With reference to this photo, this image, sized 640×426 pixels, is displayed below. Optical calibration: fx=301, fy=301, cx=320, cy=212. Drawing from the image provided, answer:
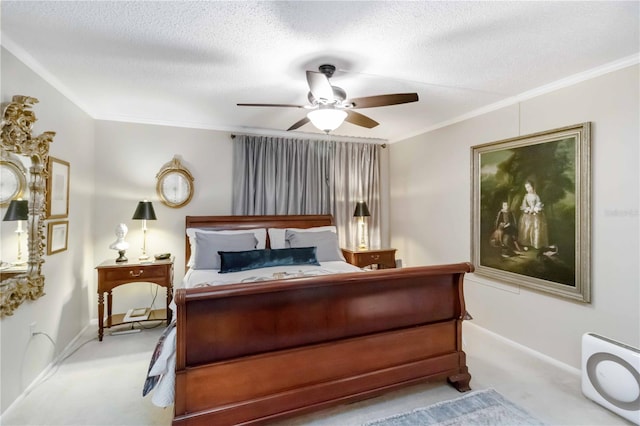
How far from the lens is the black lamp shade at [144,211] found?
338 cm

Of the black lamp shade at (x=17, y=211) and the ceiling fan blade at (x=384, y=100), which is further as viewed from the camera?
the ceiling fan blade at (x=384, y=100)

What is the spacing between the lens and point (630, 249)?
2.22m

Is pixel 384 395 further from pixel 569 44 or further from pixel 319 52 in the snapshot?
pixel 569 44

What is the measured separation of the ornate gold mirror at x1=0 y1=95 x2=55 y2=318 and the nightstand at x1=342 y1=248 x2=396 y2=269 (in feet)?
10.6

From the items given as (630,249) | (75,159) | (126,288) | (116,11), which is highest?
(116,11)

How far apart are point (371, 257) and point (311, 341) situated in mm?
2467

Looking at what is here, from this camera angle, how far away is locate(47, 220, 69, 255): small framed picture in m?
2.54

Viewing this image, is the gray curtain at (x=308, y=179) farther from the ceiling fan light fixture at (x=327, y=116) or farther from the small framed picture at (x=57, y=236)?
the ceiling fan light fixture at (x=327, y=116)

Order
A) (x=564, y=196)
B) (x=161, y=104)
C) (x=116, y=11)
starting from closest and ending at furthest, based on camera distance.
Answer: (x=116, y=11) < (x=564, y=196) < (x=161, y=104)

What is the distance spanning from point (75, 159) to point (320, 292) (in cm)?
290

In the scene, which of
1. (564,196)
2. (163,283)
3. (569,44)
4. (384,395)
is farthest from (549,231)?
(163,283)

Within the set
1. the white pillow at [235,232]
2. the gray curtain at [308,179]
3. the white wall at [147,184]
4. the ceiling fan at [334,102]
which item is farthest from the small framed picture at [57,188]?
the ceiling fan at [334,102]

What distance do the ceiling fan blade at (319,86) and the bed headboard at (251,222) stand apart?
2.16 m

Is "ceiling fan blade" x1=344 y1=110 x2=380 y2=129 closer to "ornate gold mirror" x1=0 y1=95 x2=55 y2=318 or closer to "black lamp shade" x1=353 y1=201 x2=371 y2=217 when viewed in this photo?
"black lamp shade" x1=353 y1=201 x2=371 y2=217
